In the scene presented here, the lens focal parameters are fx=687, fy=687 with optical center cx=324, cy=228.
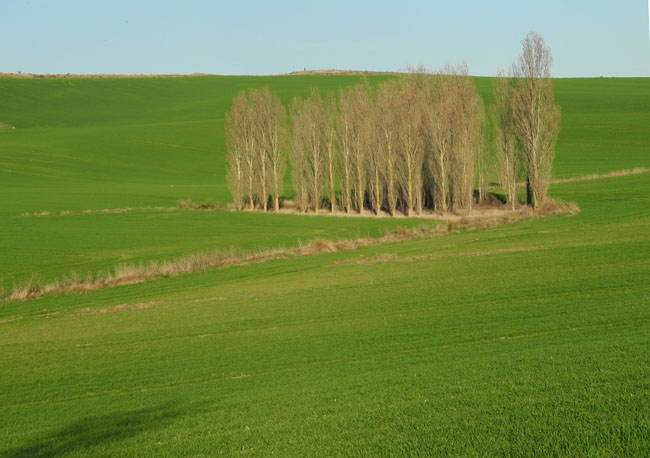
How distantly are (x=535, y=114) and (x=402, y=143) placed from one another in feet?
35.9

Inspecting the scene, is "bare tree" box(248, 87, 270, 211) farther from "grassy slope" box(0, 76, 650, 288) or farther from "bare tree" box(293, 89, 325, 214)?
"grassy slope" box(0, 76, 650, 288)

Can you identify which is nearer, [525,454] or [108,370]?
[525,454]

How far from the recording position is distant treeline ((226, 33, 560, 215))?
5403 cm

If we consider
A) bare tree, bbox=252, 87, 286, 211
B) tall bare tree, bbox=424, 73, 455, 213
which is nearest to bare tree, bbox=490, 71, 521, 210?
tall bare tree, bbox=424, 73, 455, 213

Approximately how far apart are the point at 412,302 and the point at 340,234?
946 inches

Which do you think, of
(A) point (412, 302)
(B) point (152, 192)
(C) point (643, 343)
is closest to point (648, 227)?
(A) point (412, 302)

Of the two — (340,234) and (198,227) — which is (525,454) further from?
(198,227)

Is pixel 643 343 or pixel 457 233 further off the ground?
pixel 643 343

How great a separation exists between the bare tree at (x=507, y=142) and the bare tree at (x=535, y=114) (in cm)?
159

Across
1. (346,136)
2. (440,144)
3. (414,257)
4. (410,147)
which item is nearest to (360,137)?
(346,136)

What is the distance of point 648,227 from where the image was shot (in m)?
34.0

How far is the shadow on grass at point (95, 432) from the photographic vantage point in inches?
420

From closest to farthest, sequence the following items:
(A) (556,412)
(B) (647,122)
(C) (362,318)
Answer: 1. (A) (556,412)
2. (C) (362,318)
3. (B) (647,122)

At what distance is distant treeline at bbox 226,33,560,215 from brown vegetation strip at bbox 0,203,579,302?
36.6 feet
